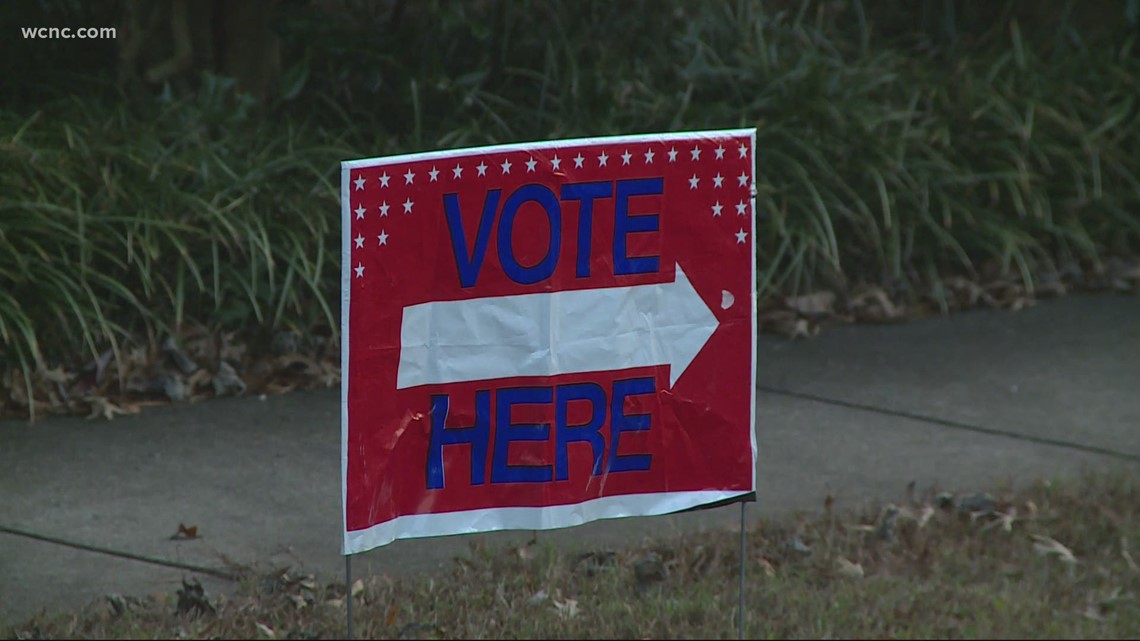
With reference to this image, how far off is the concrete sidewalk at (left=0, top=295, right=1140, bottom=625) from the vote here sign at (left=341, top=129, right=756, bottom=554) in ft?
3.34

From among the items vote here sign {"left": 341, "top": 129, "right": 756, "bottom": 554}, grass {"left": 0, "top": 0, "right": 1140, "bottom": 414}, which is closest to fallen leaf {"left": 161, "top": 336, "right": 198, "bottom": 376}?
grass {"left": 0, "top": 0, "right": 1140, "bottom": 414}

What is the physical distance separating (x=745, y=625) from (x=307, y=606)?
1197mm

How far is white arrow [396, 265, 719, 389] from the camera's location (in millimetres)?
3568

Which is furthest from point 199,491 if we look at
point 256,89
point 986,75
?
point 986,75

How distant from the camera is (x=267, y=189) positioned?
6.58m

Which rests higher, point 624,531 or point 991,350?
point 991,350

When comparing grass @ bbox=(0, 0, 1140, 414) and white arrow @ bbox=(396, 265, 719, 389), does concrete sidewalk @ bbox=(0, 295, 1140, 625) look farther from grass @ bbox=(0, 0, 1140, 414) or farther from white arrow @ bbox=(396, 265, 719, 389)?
white arrow @ bbox=(396, 265, 719, 389)

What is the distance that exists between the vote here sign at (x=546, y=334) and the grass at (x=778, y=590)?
638 millimetres

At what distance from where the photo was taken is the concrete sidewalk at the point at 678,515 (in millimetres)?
4605

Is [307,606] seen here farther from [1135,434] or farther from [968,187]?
[968,187]

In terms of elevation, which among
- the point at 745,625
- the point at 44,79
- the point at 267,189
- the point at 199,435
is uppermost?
the point at 44,79

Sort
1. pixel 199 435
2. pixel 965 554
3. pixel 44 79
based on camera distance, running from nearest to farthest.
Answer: pixel 965 554 → pixel 199 435 → pixel 44 79

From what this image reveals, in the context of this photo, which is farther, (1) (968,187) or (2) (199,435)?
(1) (968,187)

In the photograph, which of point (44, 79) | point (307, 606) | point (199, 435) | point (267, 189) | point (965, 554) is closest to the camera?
point (307, 606)
